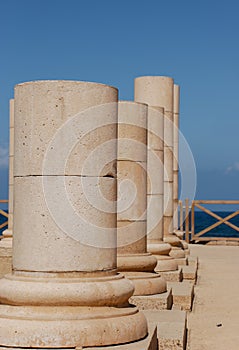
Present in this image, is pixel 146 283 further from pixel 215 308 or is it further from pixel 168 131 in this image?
pixel 168 131

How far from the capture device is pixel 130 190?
561 inches

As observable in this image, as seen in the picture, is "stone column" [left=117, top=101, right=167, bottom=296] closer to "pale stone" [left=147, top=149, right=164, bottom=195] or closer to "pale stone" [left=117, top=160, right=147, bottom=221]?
"pale stone" [left=117, top=160, right=147, bottom=221]

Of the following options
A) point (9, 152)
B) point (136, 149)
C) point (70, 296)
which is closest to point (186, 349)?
point (70, 296)

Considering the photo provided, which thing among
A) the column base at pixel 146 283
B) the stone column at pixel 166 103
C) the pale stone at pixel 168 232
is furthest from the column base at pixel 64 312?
the stone column at pixel 166 103

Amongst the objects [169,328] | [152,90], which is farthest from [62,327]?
[152,90]

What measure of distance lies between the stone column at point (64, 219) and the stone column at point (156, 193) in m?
7.91

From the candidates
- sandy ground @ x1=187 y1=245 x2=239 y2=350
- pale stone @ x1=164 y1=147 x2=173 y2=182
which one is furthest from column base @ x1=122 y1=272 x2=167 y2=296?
pale stone @ x1=164 y1=147 x2=173 y2=182

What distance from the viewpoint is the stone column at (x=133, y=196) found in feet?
45.0

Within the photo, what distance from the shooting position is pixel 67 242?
9047 mm

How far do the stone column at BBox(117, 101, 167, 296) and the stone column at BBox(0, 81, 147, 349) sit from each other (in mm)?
4151

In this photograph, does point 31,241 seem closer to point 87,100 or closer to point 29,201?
point 29,201

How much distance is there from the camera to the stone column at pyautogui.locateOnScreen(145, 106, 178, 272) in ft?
57.2

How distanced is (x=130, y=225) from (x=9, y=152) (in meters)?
9.78

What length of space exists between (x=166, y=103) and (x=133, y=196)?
7.44 m
